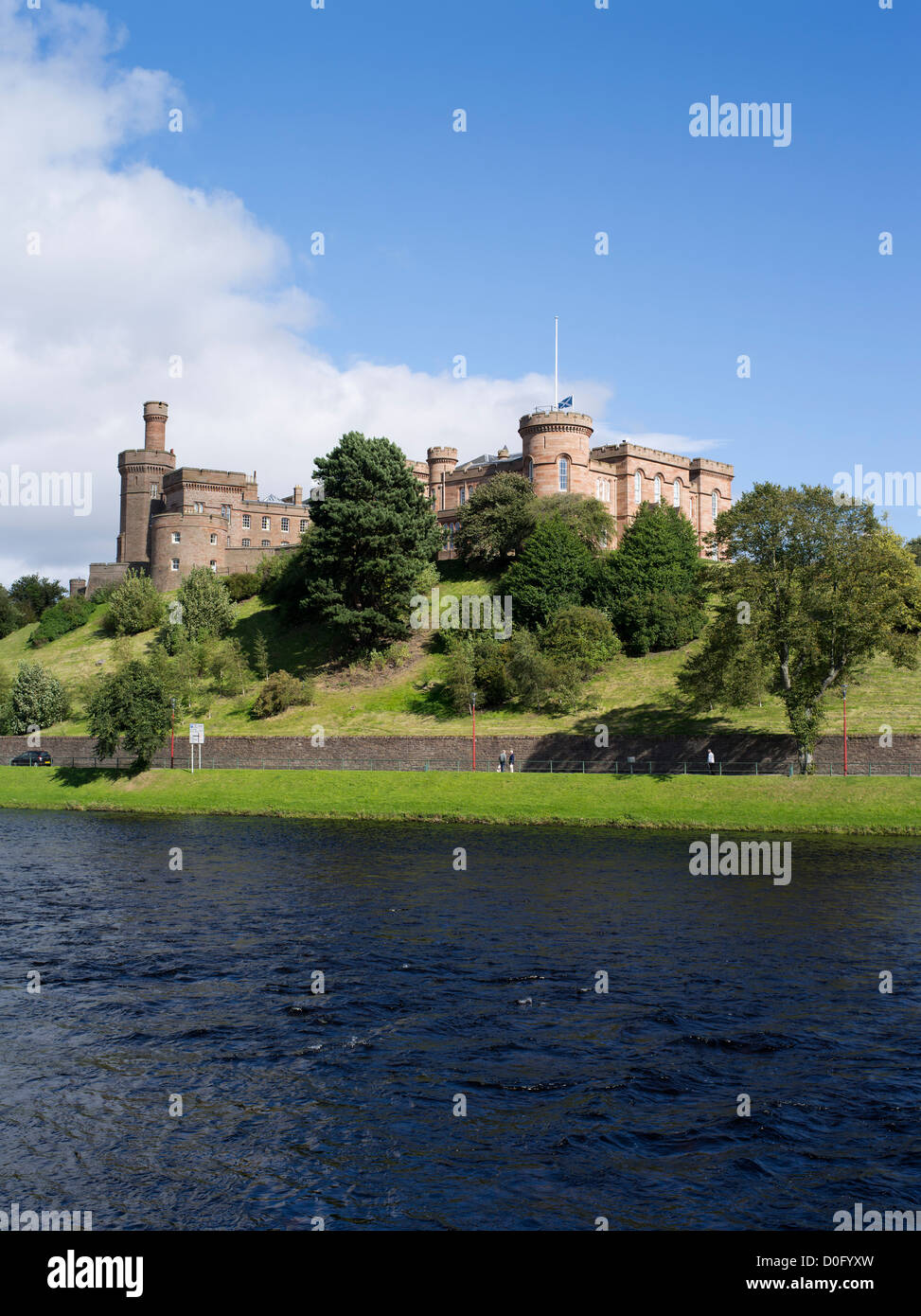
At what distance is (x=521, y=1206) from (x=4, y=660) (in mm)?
95140

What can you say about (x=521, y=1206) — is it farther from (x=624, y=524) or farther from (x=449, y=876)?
(x=624, y=524)

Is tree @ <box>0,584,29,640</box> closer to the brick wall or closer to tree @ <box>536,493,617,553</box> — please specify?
the brick wall

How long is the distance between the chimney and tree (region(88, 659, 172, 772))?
58.9m

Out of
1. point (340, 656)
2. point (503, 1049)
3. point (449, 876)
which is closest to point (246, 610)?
point (340, 656)

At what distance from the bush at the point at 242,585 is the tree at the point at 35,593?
98.2 ft

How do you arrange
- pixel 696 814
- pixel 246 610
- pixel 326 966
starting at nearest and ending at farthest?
pixel 326 966
pixel 696 814
pixel 246 610


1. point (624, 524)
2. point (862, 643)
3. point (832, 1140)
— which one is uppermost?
point (624, 524)

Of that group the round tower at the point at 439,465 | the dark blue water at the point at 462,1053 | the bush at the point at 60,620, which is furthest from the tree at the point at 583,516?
the dark blue water at the point at 462,1053

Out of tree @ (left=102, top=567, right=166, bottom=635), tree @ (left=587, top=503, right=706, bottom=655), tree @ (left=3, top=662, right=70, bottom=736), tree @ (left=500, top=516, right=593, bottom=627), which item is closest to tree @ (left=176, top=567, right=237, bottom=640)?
tree @ (left=102, top=567, right=166, bottom=635)

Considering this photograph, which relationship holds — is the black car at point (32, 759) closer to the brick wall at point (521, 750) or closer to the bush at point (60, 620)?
the brick wall at point (521, 750)

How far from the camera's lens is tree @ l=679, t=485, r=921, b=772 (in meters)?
45.9

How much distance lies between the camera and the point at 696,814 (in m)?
43.9

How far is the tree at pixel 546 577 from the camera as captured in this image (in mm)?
77625

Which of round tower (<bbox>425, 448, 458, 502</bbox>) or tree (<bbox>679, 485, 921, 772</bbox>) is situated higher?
round tower (<bbox>425, 448, 458, 502</bbox>)
